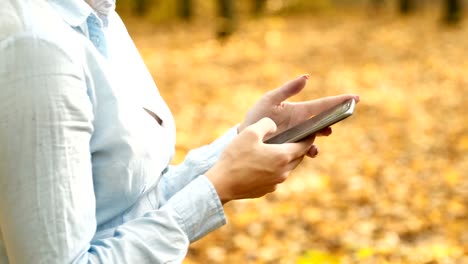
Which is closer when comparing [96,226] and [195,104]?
[96,226]

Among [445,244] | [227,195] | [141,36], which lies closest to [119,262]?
[227,195]

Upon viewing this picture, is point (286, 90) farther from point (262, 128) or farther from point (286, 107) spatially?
point (262, 128)

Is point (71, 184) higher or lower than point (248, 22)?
higher

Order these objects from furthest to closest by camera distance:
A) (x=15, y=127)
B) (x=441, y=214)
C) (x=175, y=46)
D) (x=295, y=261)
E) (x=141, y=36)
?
(x=141, y=36) < (x=175, y=46) < (x=441, y=214) < (x=295, y=261) < (x=15, y=127)

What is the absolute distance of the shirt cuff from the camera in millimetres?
1527

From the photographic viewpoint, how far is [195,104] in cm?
954

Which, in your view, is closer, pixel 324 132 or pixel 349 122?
pixel 324 132

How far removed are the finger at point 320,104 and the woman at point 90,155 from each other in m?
0.26

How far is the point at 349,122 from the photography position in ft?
27.5

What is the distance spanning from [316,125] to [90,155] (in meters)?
0.52

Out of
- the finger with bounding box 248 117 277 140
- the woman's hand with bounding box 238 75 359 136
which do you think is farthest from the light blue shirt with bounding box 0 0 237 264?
the woman's hand with bounding box 238 75 359 136

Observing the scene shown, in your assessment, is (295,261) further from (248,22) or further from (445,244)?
(248,22)

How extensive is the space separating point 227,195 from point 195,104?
800 centimetres

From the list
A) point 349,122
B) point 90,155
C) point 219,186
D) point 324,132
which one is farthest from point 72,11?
point 349,122
